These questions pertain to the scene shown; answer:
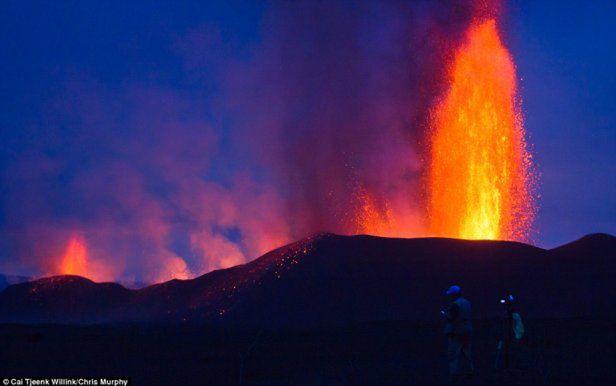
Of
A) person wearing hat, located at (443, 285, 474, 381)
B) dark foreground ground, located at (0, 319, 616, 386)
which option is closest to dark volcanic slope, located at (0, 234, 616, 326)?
dark foreground ground, located at (0, 319, 616, 386)

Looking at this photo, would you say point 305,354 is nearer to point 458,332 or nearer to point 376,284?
point 458,332

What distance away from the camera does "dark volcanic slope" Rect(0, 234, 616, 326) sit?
3534 centimetres

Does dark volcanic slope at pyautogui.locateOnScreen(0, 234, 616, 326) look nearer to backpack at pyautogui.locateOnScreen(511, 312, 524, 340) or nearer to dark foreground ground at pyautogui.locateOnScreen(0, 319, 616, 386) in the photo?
dark foreground ground at pyautogui.locateOnScreen(0, 319, 616, 386)

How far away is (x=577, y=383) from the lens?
1219cm

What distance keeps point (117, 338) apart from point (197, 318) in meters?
11.9

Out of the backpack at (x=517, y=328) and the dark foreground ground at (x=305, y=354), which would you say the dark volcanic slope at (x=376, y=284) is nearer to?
the dark foreground ground at (x=305, y=354)

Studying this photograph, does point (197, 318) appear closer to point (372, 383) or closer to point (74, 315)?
point (74, 315)

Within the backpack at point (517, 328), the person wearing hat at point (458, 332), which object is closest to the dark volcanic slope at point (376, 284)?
the backpack at point (517, 328)

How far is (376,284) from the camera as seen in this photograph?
124 feet

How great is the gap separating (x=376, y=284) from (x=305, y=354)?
17.2 metres

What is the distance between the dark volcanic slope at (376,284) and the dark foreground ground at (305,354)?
15.7 ft

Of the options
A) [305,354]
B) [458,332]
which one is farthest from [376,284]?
[458,332]

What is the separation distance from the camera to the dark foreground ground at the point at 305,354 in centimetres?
1480

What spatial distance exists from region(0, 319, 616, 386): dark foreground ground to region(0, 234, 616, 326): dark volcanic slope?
15.7 feet
